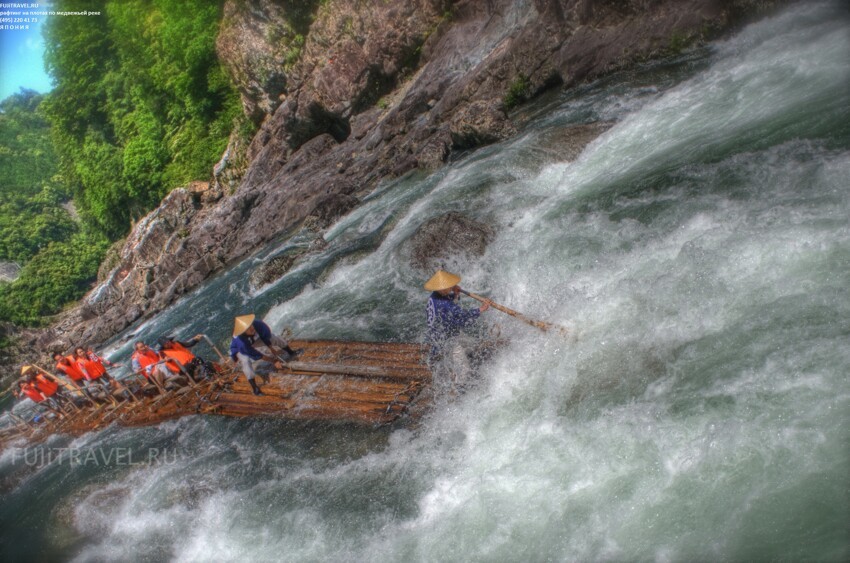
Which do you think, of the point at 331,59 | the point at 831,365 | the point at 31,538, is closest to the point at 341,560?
the point at 831,365

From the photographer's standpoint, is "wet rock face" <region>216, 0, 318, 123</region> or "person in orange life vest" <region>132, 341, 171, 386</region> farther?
"wet rock face" <region>216, 0, 318, 123</region>

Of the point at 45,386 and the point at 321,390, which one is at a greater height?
the point at 45,386

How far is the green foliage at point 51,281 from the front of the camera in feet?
127

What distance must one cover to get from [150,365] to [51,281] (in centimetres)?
3855

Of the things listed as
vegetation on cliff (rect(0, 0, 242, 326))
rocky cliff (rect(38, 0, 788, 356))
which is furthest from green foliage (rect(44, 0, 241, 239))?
rocky cliff (rect(38, 0, 788, 356))

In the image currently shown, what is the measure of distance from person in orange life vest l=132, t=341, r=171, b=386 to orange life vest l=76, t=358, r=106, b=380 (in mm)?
2282

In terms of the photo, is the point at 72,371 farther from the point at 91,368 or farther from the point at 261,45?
the point at 261,45

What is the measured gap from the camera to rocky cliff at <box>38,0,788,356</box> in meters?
14.8

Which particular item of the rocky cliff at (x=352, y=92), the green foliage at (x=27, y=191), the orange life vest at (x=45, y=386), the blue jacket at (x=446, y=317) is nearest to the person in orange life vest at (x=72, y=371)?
the orange life vest at (x=45, y=386)

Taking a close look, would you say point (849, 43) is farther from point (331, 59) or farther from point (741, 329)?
point (331, 59)

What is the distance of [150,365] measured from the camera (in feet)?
34.9

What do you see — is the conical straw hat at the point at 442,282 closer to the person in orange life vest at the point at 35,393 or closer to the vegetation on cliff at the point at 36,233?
the person in orange life vest at the point at 35,393

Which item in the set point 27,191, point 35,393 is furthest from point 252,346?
point 27,191

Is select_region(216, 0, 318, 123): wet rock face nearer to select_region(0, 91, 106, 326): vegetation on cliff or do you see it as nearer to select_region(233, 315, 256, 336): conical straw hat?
select_region(233, 315, 256, 336): conical straw hat
